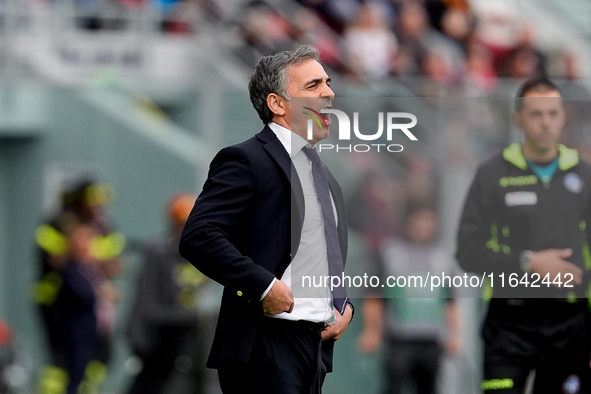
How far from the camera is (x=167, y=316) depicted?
29.6 ft

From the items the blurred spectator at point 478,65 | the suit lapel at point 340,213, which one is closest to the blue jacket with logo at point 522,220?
the suit lapel at point 340,213

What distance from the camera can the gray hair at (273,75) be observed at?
4543 millimetres

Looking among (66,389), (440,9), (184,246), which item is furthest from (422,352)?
(440,9)

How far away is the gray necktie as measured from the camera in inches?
182

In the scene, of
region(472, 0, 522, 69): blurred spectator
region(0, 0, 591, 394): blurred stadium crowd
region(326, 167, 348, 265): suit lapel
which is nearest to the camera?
region(326, 167, 348, 265): suit lapel

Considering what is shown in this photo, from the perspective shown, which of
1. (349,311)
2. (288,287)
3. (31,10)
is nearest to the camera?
(288,287)

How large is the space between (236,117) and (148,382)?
204 cm

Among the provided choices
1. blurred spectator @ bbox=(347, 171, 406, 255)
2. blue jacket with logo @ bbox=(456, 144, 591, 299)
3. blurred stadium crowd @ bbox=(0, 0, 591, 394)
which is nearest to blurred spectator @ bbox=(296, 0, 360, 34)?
blurred stadium crowd @ bbox=(0, 0, 591, 394)

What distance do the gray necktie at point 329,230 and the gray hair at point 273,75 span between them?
0.24 m

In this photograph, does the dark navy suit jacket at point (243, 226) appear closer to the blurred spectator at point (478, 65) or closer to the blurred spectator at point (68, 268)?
the blurred spectator at point (68, 268)

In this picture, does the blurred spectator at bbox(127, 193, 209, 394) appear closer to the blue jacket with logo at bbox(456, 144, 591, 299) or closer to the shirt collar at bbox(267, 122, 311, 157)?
the blue jacket with logo at bbox(456, 144, 591, 299)

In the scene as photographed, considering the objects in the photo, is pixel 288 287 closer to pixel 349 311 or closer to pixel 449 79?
pixel 349 311

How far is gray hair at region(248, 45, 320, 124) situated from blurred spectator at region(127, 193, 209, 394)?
170 inches

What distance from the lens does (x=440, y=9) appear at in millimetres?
14391
